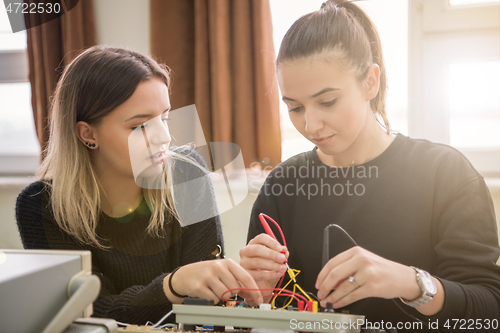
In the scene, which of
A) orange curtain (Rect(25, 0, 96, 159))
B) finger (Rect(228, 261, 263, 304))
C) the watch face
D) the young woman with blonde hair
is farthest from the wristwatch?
orange curtain (Rect(25, 0, 96, 159))

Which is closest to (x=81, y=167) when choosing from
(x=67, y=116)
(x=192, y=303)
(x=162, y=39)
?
(x=67, y=116)

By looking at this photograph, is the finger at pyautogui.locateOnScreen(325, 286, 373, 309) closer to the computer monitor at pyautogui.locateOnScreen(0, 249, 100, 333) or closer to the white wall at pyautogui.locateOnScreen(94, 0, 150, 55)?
the computer monitor at pyautogui.locateOnScreen(0, 249, 100, 333)

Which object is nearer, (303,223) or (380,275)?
(380,275)

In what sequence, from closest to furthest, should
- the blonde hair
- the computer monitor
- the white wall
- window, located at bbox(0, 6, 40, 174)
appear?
the computer monitor
the blonde hair
the white wall
window, located at bbox(0, 6, 40, 174)

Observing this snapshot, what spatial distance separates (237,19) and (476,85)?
76 centimetres

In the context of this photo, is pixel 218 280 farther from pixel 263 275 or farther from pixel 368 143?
pixel 368 143

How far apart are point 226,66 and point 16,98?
0.76 meters

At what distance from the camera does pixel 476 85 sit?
1.15 meters

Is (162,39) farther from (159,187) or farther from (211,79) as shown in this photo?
(159,187)

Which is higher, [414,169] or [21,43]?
[21,43]

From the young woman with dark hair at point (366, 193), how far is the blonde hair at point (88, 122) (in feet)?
1.05

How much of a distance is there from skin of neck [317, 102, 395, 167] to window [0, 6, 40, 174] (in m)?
1.05

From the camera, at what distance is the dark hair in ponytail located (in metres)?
0.70

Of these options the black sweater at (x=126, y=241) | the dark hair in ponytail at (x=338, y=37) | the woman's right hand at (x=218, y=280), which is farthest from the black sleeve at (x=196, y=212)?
the dark hair in ponytail at (x=338, y=37)
